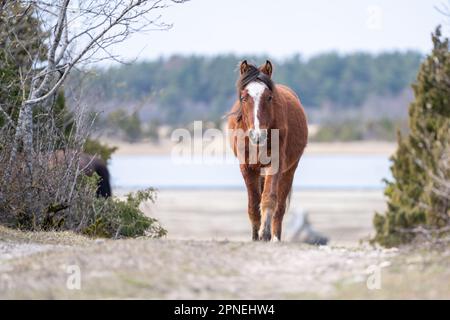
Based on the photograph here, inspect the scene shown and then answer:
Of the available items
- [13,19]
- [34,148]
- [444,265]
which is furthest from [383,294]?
[13,19]

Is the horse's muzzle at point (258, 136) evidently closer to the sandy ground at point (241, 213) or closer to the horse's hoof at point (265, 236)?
the horse's hoof at point (265, 236)

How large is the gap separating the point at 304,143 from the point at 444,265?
230 inches

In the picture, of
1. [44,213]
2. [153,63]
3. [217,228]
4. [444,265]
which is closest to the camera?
[444,265]

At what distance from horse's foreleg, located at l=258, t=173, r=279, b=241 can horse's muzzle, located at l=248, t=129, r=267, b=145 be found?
67cm

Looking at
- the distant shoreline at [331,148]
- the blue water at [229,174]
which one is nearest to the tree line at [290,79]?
the distant shoreline at [331,148]

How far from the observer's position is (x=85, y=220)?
512 inches

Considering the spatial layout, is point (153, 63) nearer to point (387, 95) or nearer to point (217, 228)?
point (387, 95)

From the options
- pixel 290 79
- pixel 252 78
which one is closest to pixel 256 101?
pixel 252 78

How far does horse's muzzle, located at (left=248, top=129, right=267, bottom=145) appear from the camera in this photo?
11.3 metres

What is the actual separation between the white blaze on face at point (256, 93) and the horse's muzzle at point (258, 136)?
2cm

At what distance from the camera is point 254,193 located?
12.4m

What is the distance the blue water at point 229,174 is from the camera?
52.7 meters

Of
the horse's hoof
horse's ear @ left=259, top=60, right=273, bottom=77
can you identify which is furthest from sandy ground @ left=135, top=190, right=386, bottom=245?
the horse's hoof
